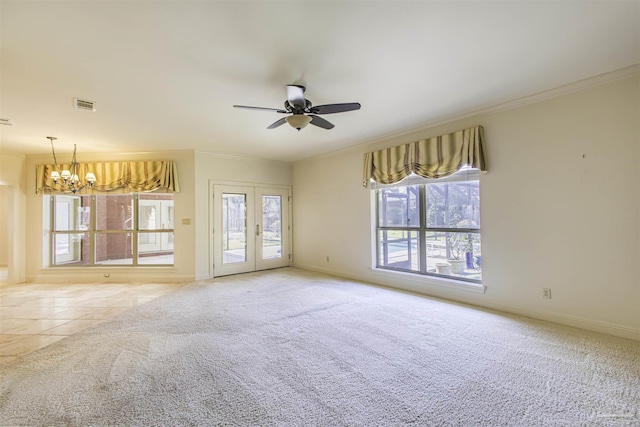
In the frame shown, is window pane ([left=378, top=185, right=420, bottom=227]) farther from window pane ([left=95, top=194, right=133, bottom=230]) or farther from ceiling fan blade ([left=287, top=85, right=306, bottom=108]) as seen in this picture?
window pane ([left=95, top=194, right=133, bottom=230])

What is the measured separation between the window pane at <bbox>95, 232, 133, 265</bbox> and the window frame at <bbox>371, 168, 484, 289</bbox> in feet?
17.3

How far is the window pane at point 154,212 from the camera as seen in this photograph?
6.18 meters

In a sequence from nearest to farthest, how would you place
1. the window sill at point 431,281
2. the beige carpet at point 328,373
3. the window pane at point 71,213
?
the beige carpet at point 328,373, the window sill at point 431,281, the window pane at point 71,213

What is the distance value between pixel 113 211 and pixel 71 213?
0.98 meters

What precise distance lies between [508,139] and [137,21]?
4180mm

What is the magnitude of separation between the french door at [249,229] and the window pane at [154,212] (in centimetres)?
99

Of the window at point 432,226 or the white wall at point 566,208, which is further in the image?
the window at point 432,226

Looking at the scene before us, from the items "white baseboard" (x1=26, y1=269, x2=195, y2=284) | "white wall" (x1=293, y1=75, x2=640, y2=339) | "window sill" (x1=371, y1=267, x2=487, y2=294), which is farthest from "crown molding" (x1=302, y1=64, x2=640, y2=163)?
"white baseboard" (x1=26, y1=269, x2=195, y2=284)

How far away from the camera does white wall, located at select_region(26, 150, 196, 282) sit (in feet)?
19.6

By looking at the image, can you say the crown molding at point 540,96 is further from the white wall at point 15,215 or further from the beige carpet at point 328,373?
the white wall at point 15,215

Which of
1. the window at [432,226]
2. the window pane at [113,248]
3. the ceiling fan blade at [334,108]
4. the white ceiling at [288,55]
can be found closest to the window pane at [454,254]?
the window at [432,226]

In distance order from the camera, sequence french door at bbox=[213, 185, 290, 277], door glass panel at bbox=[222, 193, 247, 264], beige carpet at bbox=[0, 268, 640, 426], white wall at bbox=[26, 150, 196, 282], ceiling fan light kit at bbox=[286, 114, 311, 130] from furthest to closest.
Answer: door glass panel at bbox=[222, 193, 247, 264] < french door at bbox=[213, 185, 290, 277] < white wall at bbox=[26, 150, 196, 282] < ceiling fan light kit at bbox=[286, 114, 311, 130] < beige carpet at bbox=[0, 268, 640, 426]

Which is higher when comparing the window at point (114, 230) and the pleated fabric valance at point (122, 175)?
the pleated fabric valance at point (122, 175)

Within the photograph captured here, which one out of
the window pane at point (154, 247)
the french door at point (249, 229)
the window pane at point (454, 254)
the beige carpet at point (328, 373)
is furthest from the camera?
the french door at point (249, 229)
